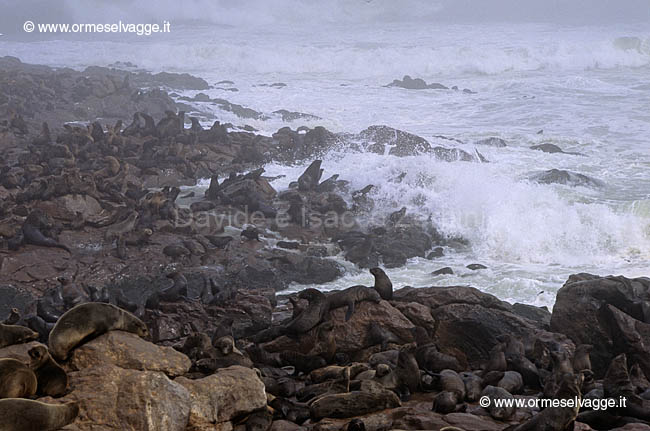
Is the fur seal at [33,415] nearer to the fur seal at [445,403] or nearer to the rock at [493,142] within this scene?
the fur seal at [445,403]

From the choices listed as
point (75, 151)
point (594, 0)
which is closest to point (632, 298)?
point (75, 151)

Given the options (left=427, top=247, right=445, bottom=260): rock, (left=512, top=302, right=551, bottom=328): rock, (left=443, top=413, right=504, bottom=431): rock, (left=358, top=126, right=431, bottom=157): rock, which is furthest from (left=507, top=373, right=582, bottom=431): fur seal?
(left=358, top=126, right=431, bottom=157): rock

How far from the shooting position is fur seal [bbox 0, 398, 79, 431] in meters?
3.67

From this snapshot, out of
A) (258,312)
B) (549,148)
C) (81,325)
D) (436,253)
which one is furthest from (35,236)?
(549,148)

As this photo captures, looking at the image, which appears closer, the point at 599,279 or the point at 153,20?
the point at 599,279

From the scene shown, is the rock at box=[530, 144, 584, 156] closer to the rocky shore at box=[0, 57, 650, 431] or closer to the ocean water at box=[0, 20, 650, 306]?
the ocean water at box=[0, 20, 650, 306]

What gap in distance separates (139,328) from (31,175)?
33.0 ft

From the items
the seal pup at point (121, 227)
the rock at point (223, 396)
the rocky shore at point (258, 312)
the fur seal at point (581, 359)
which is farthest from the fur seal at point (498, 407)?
the seal pup at point (121, 227)

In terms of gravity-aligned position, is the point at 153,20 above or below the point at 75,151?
above

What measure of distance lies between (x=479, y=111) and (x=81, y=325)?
25.9 metres

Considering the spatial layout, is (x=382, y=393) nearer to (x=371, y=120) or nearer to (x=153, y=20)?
(x=371, y=120)

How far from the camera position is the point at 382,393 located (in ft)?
17.2

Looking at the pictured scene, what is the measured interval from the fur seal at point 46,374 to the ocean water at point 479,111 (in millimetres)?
6656

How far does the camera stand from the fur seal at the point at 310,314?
711 centimetres
